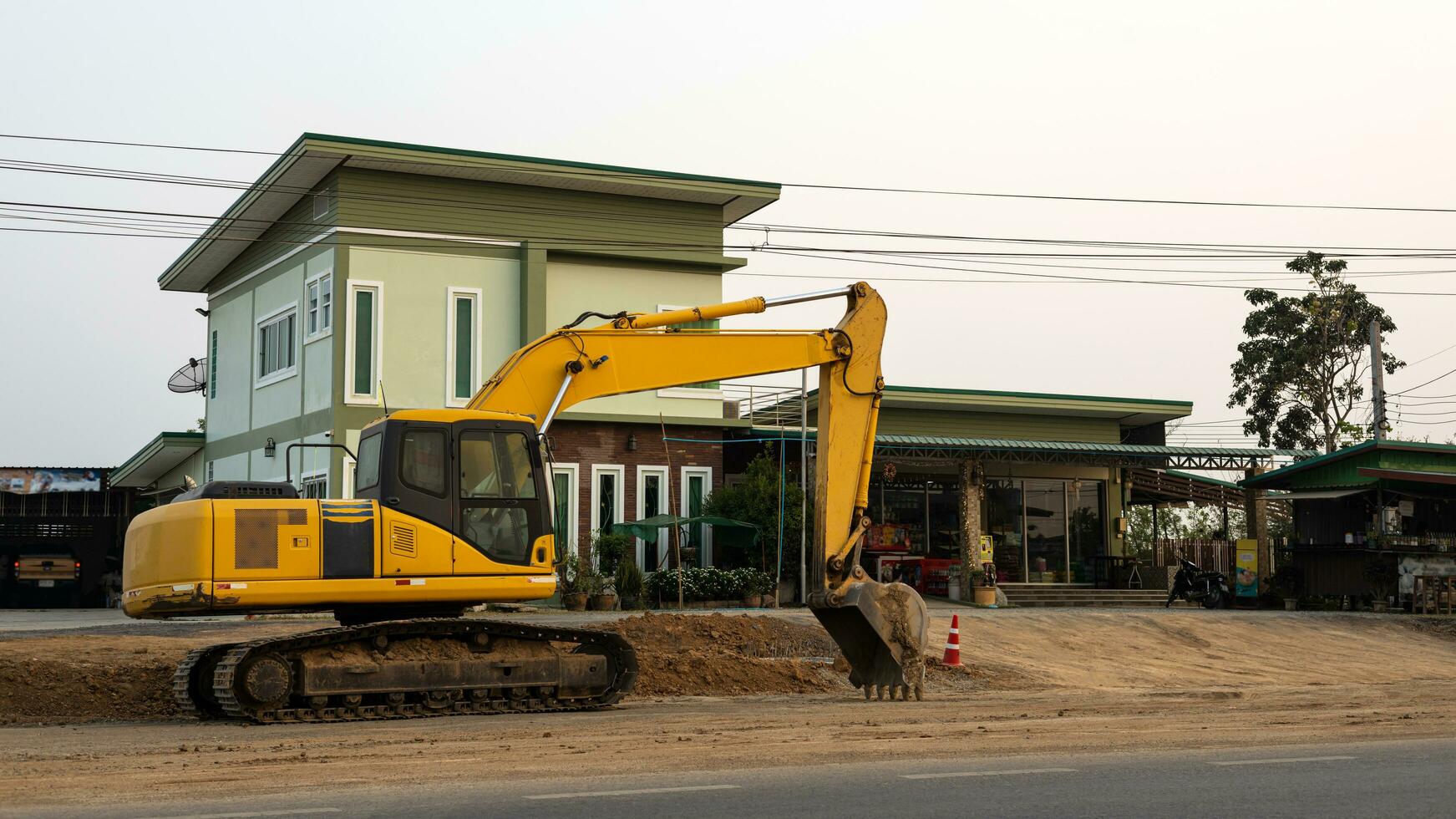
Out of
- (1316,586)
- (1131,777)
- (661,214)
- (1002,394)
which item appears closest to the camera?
(1131,777)

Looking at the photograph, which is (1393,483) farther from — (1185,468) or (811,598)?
(811,598)

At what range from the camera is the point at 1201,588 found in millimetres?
35781

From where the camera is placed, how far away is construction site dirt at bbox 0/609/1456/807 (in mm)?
10875

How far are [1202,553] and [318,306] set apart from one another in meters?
25.7

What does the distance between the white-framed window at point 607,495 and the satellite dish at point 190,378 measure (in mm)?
15228

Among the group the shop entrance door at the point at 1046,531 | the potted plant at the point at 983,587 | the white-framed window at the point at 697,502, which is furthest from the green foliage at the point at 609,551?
the shop entrance door at the point at 1046,531

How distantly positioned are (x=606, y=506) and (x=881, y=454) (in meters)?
7.05

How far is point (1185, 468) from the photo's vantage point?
3753 cm

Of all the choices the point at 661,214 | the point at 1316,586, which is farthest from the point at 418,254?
the point at 1316,586

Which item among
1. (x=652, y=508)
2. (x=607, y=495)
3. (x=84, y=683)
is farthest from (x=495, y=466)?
(x=652, y=508)

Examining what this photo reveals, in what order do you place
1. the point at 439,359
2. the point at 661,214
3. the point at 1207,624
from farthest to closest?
the point at 661,214 < the point at 439,359 < the point at 1207,624

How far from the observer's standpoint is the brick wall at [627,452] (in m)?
31.9

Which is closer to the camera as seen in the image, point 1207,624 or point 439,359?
point 1207,624

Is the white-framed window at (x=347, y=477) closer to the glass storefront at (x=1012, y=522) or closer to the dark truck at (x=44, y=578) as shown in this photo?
the dark truck at (x=44, y=578)
